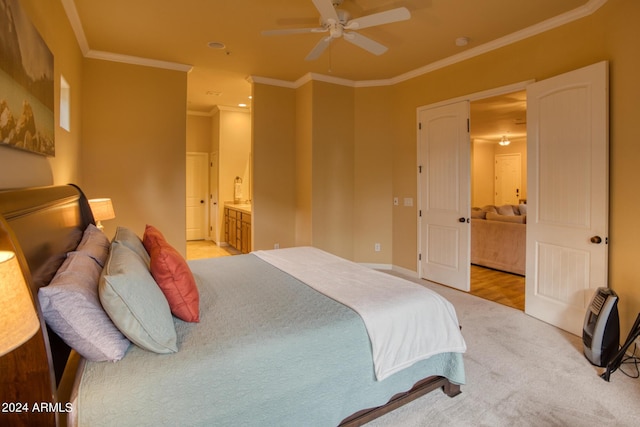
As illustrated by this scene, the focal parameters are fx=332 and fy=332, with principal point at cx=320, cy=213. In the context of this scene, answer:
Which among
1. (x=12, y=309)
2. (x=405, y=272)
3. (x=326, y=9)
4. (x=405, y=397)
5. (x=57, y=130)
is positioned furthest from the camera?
(x=405, y=272)

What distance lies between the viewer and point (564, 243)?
3008 mm

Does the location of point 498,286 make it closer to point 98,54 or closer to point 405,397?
point 405,397

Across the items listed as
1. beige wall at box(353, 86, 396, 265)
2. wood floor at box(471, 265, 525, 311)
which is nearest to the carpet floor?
wood floor at box(471, 265, 525, 311)

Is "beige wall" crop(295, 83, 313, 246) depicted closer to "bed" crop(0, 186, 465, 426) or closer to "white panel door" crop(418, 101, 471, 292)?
"white panel door" crop(418, 101, 471, 292)

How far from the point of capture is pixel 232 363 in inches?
52.5

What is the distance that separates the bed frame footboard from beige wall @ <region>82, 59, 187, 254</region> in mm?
3489

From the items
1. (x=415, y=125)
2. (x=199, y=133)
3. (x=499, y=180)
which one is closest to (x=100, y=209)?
(x=415, y=125)

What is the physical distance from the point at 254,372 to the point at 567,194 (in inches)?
121

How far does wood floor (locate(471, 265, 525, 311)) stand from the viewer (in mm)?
3814

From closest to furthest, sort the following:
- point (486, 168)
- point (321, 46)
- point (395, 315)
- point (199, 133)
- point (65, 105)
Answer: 1. point (395, 315)
2. point (321, 46)
3. point (65, 105)
4. point (199, 133)
5. point (486, 168)

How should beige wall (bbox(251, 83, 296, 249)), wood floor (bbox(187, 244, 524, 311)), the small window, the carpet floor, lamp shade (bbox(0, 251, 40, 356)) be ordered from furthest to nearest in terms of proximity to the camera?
beige wall (bbox(251, 83, 296, 249)) < wood floor (bbox(187, 244, 524, 311)) < the small window < the carpet floor < lamp shade (bbox(0, 251, 40, 356))

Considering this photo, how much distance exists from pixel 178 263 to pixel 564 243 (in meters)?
3.22

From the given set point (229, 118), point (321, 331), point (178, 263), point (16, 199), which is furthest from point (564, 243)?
point (229, 118)

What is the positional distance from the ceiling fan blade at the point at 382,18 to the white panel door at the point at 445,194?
2.00 metres
